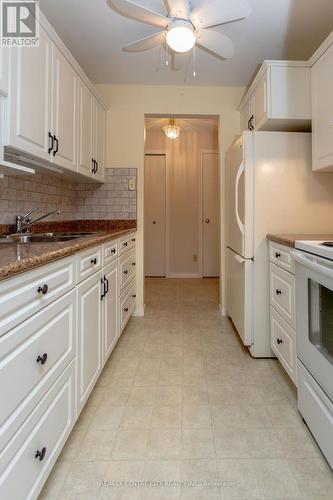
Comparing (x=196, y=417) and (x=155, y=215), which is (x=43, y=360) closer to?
(x=196, y=417)

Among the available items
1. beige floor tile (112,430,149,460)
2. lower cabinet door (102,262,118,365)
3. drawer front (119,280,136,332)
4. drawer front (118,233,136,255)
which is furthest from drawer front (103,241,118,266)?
beige floor tile (112,430,149,460)

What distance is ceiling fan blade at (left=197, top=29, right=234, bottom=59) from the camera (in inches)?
70.8

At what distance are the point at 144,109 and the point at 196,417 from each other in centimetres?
276

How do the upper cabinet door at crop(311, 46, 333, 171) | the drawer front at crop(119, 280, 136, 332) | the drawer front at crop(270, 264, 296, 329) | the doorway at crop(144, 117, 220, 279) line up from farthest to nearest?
the doorway at crop(144, 117, 220, 279)
the drawer front at crop(119, 280, 136, 332)
the upper cabinet door at crop(311, 46, 333, 171)
the drawer front at crop(270, 264, 296, 329)

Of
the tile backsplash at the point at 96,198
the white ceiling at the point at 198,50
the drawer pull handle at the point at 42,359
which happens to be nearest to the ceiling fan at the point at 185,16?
the white ceiling at the point at 198,50

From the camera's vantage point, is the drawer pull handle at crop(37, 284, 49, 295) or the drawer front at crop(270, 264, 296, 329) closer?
the drawer pull handle at crop(37, 284, 49, 295)

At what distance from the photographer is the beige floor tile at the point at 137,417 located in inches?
54.7

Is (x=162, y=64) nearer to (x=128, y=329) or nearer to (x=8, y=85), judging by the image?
(x=8, y=85)

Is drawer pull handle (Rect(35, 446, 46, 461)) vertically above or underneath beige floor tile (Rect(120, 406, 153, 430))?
above

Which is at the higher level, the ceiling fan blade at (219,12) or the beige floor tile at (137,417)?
the ceiling fan blade at (219,12)

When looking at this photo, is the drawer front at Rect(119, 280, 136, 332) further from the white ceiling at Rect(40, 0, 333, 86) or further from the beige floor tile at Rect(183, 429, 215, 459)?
the white ceiling at Rect(40, 0, 333, 86)

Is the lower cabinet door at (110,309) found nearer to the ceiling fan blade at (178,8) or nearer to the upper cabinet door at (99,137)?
the upper cabinet door at (99,137)

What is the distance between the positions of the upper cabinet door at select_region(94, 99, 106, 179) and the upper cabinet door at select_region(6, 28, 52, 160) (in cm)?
95

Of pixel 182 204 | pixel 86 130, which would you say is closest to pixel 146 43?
pixel 86 130
